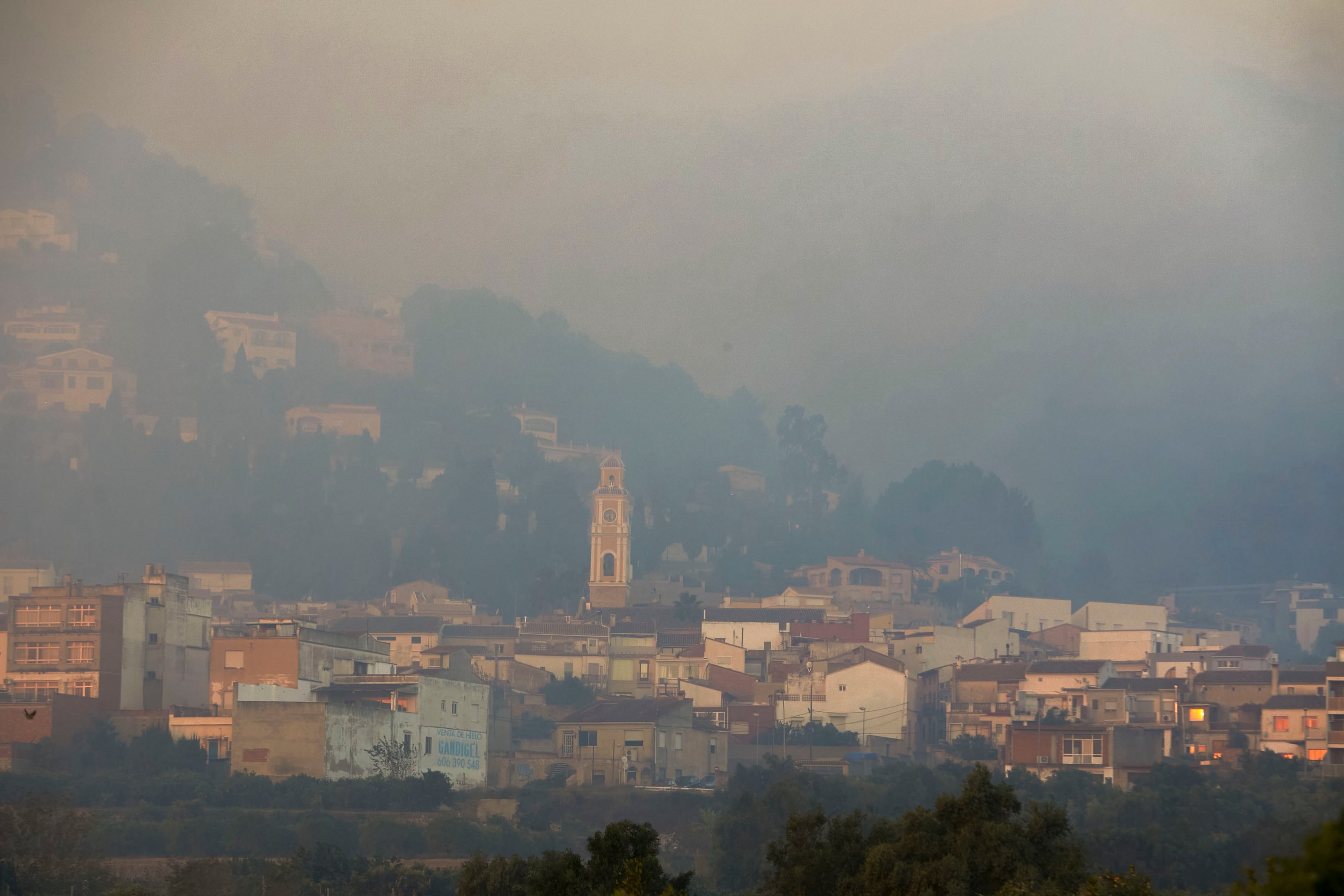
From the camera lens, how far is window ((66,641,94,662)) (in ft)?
167

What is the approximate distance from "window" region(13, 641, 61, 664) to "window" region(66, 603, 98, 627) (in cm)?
89

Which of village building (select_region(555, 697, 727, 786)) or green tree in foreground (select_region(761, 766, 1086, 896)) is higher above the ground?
green tree in foreground (select_region(761, 766, 1086, 896))

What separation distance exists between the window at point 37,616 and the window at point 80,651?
106 centimetres

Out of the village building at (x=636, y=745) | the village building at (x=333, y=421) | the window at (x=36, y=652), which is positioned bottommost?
the village building at (x=636, y=745)

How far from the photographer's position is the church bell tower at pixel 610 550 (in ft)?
272

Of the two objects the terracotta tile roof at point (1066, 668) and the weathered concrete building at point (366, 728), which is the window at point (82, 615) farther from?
the terracotta tile roof at point (1066, 668)

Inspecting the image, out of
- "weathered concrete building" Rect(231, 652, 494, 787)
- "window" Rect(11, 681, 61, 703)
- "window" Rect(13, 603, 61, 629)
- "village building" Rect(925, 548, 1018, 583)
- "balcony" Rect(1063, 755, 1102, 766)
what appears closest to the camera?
"weathered concrete building" Rect(231, 652, 494, 787)

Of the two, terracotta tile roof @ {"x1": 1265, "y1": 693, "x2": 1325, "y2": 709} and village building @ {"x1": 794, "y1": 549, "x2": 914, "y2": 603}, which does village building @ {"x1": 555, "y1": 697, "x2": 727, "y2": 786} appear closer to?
terracotta tile roof @ {"x1": 1265, "y1": 693, "x2": 1325, "y2": 709}

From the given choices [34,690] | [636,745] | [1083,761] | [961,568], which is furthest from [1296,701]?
[961,568]

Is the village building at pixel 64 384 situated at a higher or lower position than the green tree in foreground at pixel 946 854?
higher

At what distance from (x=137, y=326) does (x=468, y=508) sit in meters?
32.8

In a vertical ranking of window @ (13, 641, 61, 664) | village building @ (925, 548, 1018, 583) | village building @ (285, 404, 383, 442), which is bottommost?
window @ (13, 641, 61, 664)

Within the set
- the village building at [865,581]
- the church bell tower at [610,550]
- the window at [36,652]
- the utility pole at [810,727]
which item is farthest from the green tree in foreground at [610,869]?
the village building at [865,581]

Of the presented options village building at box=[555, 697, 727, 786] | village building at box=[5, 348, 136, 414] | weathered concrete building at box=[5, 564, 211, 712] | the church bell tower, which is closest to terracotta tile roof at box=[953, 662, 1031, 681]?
village building at box=[555, 697, 727, 786]
